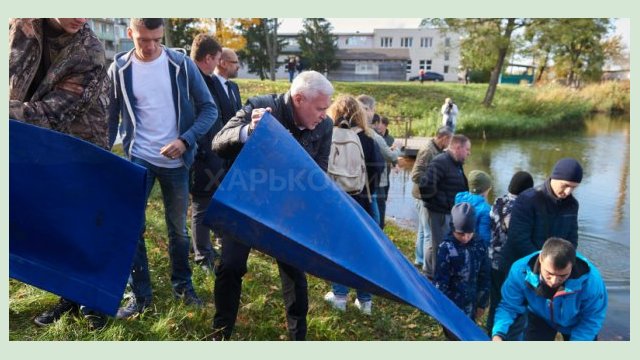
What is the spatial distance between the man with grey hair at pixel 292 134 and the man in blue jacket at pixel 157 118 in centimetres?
58

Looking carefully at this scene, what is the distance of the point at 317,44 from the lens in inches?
1829

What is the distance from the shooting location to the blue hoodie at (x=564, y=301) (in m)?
3.27

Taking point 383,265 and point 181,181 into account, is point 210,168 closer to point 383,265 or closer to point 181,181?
point 181,181

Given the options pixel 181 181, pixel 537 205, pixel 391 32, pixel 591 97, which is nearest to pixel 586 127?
pixel 591 97

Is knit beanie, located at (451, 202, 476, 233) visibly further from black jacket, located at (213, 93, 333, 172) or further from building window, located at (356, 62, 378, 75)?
building window, located at (356, 62, 378, 75)

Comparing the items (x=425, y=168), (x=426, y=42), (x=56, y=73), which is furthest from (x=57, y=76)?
(x=426, y=42)

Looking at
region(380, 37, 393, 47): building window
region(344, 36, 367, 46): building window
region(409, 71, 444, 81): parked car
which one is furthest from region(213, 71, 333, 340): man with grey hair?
region(380, 37, 393, 47): building window

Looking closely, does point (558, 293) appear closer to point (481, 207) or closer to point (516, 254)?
point (516, 254)

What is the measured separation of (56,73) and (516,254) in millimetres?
3346

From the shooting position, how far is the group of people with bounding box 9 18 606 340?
2.85 metres

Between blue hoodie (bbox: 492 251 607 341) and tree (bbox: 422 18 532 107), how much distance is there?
24548 mm

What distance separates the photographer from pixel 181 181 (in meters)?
3.55

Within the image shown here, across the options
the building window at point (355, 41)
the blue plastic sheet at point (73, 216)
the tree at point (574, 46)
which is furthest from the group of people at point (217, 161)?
the building window at point (355, 41)

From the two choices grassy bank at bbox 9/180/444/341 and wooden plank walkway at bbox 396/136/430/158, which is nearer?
grassy bank at bbox 9/180/444/341
